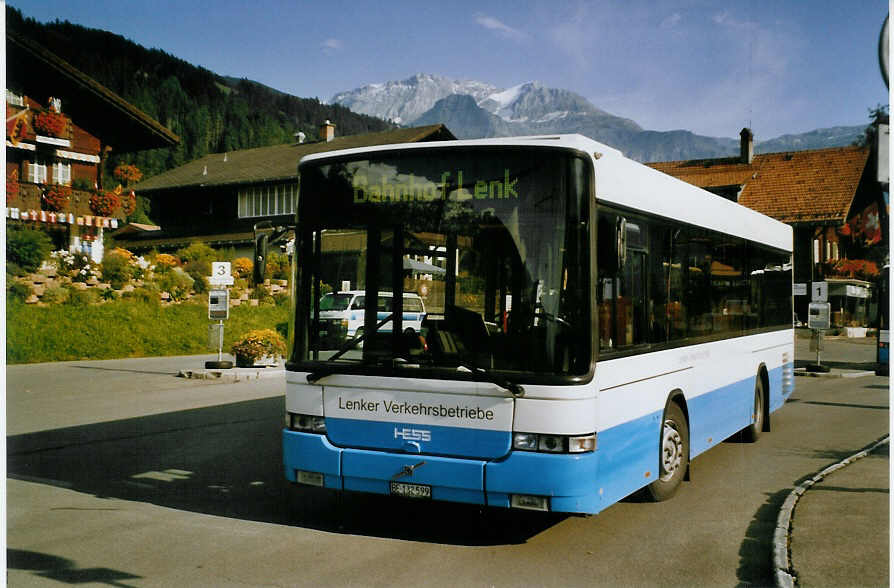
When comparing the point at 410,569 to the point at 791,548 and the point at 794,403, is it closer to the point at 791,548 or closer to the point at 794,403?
the point at 791,548

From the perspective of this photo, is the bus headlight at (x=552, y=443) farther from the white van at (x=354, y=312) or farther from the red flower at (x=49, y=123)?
the red flower at (x=49, y=123)

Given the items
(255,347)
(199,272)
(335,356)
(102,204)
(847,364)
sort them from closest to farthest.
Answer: (335,356), (255,347), (847,364), (102,204), (199,272)

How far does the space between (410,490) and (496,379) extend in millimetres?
1000

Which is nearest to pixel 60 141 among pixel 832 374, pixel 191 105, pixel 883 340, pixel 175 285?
pixel 175 285

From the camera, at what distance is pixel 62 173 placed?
35344mm

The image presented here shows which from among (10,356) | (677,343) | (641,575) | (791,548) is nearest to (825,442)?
(677,343)

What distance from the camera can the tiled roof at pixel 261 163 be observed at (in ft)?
160

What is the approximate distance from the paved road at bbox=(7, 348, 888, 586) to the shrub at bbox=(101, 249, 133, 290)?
18555mm

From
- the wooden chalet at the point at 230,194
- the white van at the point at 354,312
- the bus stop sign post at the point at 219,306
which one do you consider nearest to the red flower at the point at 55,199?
the wooden chalet at the point at 230,194

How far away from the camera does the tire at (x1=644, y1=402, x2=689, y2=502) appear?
24.6 feet

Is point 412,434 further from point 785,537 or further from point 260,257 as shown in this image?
point 785,537

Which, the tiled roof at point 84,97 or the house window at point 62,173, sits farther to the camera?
the house window at point 62,173

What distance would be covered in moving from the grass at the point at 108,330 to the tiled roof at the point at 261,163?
63.5 ft

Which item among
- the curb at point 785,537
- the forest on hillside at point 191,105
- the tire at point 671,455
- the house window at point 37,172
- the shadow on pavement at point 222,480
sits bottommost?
the shadow on pavement at point 222,480
